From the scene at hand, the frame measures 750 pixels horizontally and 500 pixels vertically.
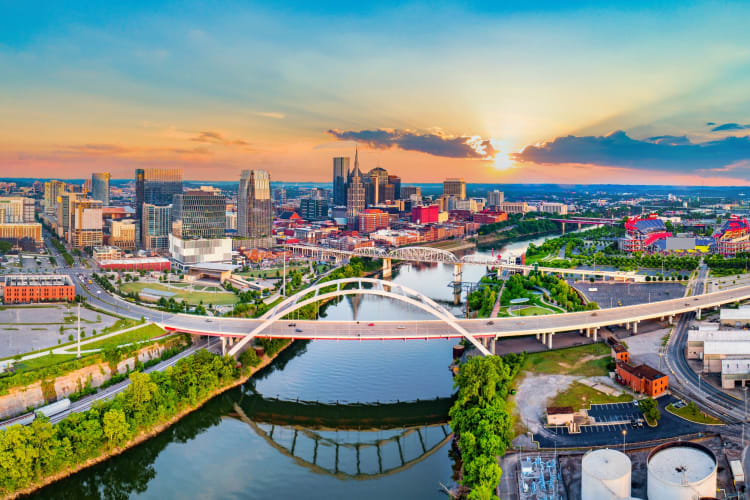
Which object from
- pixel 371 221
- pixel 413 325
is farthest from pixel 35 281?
pixel 371 221

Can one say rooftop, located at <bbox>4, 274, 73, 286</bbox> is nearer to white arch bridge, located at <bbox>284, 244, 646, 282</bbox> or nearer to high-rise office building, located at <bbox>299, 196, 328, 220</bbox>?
white arch bridge, located at <bbox>284, 244, 646, 282</bbox>

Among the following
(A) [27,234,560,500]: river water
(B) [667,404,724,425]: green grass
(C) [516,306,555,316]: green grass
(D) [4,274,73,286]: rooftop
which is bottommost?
(A) [27,234,560,500]: river water

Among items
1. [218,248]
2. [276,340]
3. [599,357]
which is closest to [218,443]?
[276,340]

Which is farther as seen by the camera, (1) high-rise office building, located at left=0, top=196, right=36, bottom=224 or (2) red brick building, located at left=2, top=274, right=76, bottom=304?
(1) high-rise office building, located at left=0, top=196, right=36, bottom=224

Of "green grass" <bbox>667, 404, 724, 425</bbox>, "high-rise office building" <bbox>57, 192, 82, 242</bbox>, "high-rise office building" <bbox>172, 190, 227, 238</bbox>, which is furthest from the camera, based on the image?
"high-rise office building" <bbox>57, 192, 82, 242</bbox>

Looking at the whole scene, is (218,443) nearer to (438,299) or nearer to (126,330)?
(126,330)

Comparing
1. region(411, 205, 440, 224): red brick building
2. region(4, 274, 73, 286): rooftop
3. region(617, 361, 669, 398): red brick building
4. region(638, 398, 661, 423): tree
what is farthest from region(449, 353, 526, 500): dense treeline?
region(411, 205, 440, 224): red brick building
